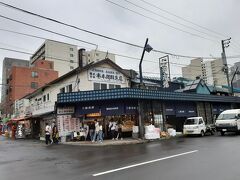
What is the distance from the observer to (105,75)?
1025 inches

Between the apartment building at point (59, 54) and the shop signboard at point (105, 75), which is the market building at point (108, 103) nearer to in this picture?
the shop signboard at point (105, 75)

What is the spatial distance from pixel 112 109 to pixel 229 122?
1070 centimetres

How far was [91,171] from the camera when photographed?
8.39 metres

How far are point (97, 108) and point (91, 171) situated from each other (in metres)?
14.0

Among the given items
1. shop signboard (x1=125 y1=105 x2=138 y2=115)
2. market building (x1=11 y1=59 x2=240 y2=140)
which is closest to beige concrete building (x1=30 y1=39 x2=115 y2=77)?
market building (x1=11 y1=59 x2=240 y2=140)

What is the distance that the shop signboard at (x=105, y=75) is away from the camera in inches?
989

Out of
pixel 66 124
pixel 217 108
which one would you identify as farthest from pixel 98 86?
pixel 217 108

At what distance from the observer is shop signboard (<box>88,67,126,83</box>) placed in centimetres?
2512

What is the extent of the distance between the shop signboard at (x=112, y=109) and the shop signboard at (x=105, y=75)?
429cm

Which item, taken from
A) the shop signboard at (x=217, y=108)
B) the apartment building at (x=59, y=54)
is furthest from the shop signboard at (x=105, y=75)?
the apartment building at (x=59, y=54)

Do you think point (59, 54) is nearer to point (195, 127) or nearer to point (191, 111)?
point (191, 111)

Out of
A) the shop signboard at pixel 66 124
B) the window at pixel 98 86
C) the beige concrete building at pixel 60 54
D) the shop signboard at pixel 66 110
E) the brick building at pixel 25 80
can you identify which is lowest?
the shop signboard at pixel 66 124

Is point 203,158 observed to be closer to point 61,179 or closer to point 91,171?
point 91,171

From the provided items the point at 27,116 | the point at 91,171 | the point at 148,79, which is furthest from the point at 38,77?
the point at 91,171
